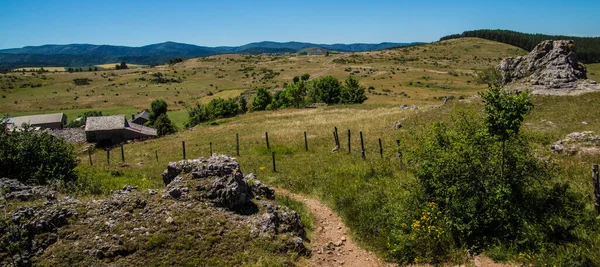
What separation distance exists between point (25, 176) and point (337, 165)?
52.6ft

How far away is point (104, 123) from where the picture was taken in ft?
194

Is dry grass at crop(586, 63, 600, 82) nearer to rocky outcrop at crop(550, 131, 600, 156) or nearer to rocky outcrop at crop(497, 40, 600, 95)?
rocky outcrop at crop(497, 40, 600, 95)

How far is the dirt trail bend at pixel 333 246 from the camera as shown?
1080 cm

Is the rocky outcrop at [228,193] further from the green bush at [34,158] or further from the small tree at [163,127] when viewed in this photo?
the small tree at [163,127]

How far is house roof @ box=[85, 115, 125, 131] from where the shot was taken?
5797 cm

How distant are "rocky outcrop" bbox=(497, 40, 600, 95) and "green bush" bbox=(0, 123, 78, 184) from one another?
36681 mm

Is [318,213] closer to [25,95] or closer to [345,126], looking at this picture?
[345,126]

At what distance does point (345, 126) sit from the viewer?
40781 mm

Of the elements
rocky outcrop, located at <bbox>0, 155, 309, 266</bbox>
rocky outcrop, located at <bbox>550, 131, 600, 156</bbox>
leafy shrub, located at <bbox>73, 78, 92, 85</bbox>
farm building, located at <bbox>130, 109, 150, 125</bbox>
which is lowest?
farm building, located at <bbox>130, 109, 150, 125</bbox>

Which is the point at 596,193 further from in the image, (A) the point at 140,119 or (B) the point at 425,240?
(A) the point at 140,119

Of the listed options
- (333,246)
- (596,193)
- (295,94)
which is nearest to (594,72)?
(295,94)

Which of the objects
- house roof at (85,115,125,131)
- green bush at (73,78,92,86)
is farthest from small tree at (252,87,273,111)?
green bush at (73,78,92,86)

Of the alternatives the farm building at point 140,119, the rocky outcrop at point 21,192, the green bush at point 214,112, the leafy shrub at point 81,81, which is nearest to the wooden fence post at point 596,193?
the rocky outcrop at point 21,192

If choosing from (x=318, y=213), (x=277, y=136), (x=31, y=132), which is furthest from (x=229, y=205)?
(x=277, y=136)
